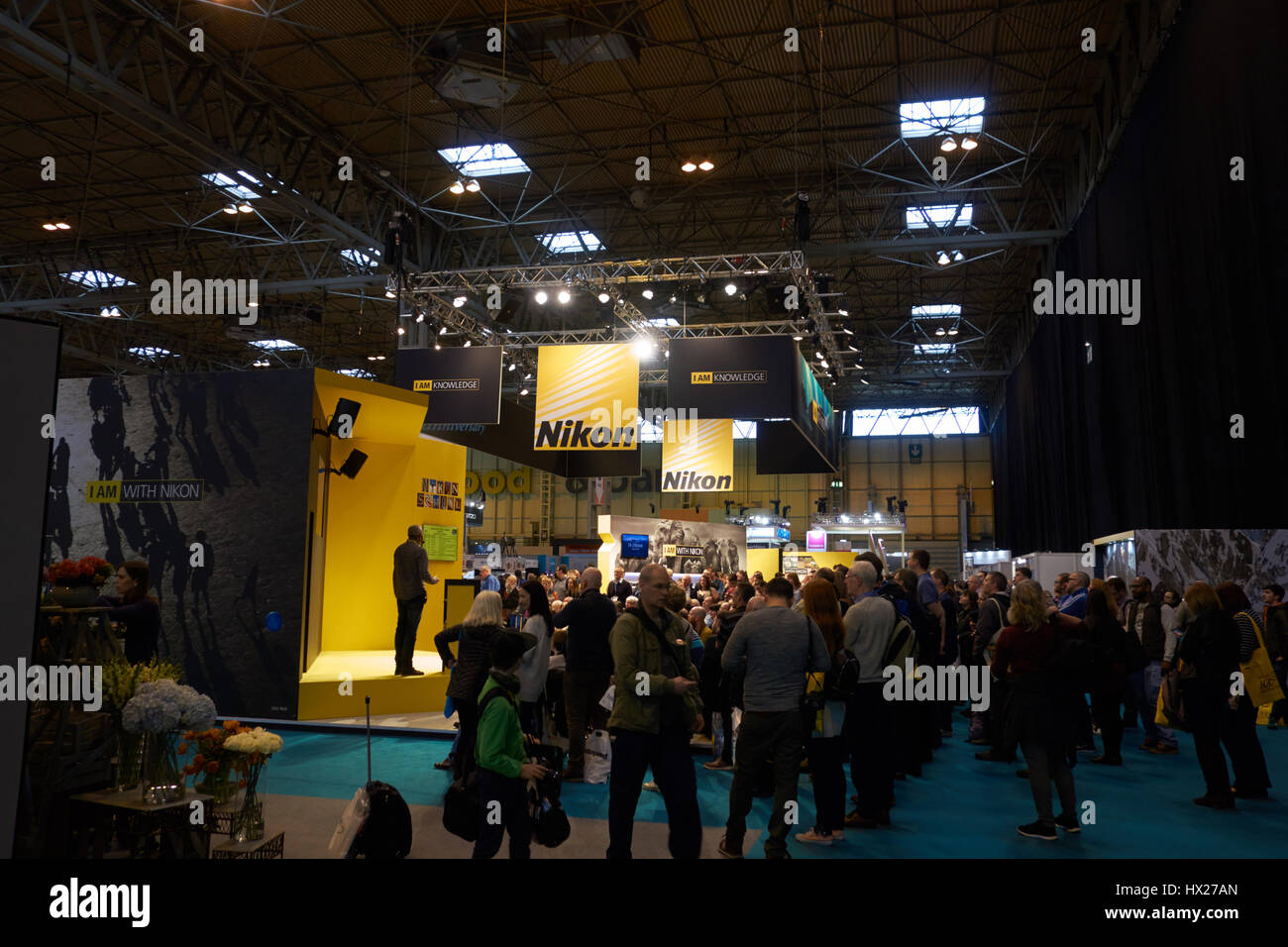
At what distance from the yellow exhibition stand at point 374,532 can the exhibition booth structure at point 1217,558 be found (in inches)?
300

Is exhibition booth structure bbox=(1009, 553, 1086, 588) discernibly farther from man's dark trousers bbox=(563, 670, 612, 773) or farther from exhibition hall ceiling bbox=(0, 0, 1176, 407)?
man's dark trousers bbox=(563, 670, 612, 773)

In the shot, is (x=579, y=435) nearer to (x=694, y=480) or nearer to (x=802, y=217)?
(x=694, y=480)

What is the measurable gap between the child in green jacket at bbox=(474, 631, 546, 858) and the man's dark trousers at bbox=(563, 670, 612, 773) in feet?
8.06

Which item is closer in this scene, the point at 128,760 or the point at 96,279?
the point at 128,760

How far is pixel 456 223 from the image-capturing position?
1658 centimetres

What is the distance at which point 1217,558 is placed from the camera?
8984 millimetres

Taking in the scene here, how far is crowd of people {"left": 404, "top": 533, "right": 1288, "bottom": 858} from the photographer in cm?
387

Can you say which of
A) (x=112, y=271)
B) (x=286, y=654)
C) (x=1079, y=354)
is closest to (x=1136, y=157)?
(x=1079, y=354)

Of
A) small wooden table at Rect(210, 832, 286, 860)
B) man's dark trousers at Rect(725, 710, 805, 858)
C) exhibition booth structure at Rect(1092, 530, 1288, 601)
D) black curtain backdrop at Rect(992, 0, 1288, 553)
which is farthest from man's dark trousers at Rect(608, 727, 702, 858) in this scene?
exhibition booth structure at Rect(1092, 530, 1288, 601)

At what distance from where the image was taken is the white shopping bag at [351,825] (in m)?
3.44

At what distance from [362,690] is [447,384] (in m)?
4.35

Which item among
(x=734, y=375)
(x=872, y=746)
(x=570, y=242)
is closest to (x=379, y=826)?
(x=872, y=746)

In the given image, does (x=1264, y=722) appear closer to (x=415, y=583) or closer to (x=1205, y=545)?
(x=1205, y=545)

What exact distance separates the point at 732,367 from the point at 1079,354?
615 cm
